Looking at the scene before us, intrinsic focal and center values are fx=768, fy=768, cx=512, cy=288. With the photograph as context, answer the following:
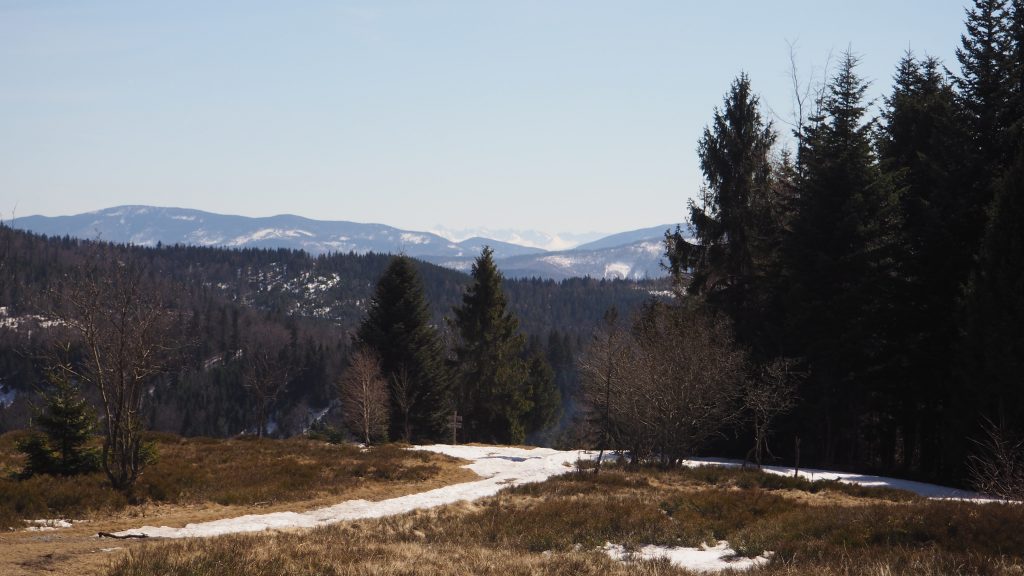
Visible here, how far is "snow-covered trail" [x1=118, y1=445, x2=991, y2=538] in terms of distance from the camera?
18109 mm

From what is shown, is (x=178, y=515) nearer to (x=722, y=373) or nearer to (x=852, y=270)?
(x=722, y=373)

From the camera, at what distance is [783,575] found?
11273 mm

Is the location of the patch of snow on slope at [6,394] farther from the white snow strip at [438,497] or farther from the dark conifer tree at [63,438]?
the dark conifer tree at [63,438]

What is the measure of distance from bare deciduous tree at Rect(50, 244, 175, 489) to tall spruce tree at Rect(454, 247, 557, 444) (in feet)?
105

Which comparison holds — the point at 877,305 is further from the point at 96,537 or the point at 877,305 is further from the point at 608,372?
the point at 96,537

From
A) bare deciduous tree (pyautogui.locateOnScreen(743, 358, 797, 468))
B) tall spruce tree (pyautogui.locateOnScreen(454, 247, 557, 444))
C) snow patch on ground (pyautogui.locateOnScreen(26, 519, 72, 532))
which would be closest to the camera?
snow patch on ground (pyautogui.locateOnScreen(26, 519, 72, 532))

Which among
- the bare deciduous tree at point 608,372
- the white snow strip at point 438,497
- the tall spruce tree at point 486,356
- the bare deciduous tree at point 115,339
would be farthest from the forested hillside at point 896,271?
the bare deciduous tree at point 115,339

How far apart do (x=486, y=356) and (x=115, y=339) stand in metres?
33.1

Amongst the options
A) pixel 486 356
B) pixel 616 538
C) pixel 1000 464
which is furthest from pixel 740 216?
pixel 616 538

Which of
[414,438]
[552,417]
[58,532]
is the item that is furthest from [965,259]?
[552,417]

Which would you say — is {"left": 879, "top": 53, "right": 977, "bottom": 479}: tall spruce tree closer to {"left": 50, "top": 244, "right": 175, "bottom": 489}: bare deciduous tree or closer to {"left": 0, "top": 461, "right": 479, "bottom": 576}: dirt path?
{"left": 0, "top": 461, "right": 479, "bottom": 576}: dirt path

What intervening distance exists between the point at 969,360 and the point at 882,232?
7759 millimetres

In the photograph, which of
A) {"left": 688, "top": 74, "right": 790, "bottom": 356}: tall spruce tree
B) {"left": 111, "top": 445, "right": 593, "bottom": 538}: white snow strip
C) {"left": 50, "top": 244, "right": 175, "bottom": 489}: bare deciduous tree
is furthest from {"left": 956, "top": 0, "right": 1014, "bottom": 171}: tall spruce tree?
{"left": 50, "top": 244, "right": 175, "bottom": 489}: bare deciduous tree

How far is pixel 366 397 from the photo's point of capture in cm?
4156
